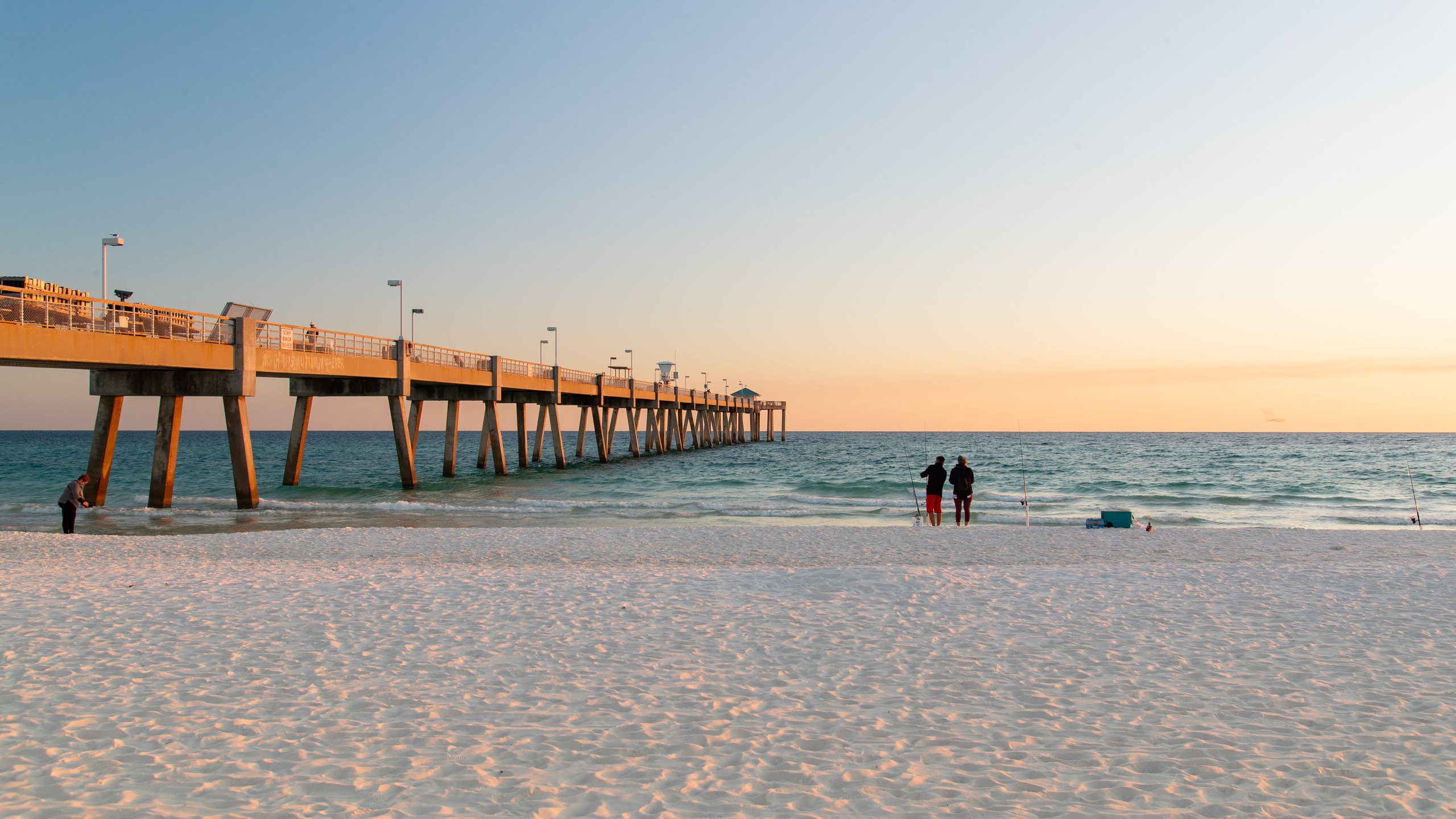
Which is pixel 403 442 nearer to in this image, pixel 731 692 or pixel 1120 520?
pixel 1120 520

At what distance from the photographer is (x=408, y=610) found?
314 inches

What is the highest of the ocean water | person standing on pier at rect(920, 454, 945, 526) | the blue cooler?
person standing on pier at rect(920, 454, 945, 526)

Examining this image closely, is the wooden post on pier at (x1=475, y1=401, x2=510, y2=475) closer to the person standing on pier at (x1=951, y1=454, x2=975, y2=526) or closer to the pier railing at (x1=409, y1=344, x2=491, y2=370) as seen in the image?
the pier railing at (x1=409, y1=344, x2=491, y2=370)

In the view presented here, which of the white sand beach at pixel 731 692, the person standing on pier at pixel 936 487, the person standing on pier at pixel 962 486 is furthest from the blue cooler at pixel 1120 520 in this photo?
the white sand beach at pixel 731 692

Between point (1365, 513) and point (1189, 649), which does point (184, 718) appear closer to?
point (1189, 649)

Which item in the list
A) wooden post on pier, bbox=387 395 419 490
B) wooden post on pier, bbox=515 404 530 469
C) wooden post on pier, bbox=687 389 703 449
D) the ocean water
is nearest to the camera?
the ocean water

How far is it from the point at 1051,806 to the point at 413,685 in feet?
13.6

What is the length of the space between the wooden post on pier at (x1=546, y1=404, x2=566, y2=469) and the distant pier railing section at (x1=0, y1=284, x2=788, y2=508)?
262 centimetres

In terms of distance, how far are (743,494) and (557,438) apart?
16823mm

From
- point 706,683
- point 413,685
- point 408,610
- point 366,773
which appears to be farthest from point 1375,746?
point 408,610

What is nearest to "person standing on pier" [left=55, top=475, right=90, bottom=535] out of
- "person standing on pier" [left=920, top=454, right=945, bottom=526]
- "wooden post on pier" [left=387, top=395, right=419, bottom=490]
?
"wooden post on pier" [left=387, top=395, right=419, bottom=490]

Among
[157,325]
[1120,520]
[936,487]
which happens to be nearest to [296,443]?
[157,325]

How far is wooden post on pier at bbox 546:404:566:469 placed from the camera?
42656 millimetres

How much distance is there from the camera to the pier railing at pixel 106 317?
15.1 metres
